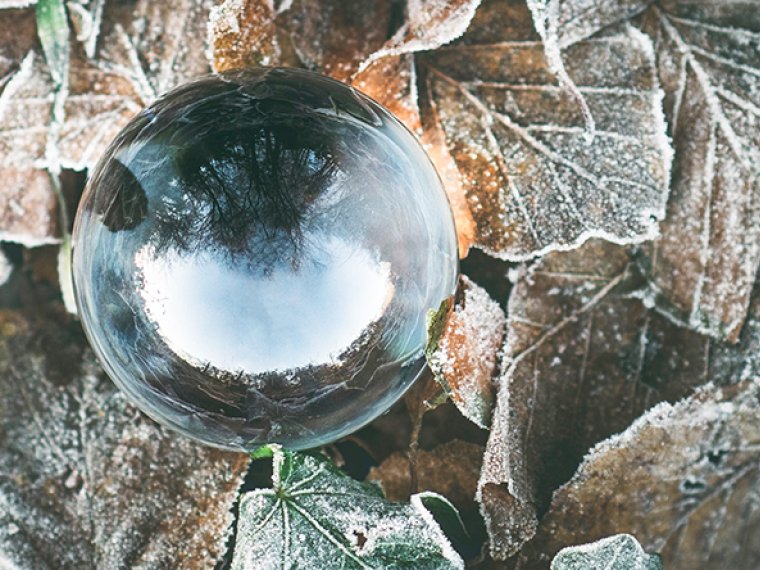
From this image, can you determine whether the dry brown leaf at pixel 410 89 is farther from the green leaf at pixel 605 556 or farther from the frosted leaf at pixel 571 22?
the green leaf at pixel 605 556

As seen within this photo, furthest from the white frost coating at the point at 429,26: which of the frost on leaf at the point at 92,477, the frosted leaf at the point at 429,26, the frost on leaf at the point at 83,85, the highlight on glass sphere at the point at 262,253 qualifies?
the frost on leaf at the point at 92,477

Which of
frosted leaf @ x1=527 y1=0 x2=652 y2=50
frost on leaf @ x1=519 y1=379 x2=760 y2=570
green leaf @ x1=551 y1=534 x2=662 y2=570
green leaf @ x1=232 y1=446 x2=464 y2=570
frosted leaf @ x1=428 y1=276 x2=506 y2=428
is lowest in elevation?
green leaf @ x1=551 y1=534 x2=662 y2=570

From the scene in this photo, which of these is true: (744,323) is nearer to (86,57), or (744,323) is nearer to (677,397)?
(677,397)

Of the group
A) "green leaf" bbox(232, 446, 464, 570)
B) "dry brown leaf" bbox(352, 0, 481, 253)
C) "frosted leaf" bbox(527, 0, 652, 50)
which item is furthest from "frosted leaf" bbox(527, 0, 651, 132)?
"green leaf" bbox(232, 446, 464, 570)

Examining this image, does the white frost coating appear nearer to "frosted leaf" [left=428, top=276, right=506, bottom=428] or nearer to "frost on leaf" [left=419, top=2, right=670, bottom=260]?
"frost on leaf" [left=419, top=2, right=670, bottom=260]

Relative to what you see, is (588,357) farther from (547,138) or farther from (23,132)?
(23,132)

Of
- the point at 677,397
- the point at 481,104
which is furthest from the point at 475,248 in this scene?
the point at 677,397

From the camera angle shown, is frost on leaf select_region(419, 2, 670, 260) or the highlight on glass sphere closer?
the highlight on glass sphere
